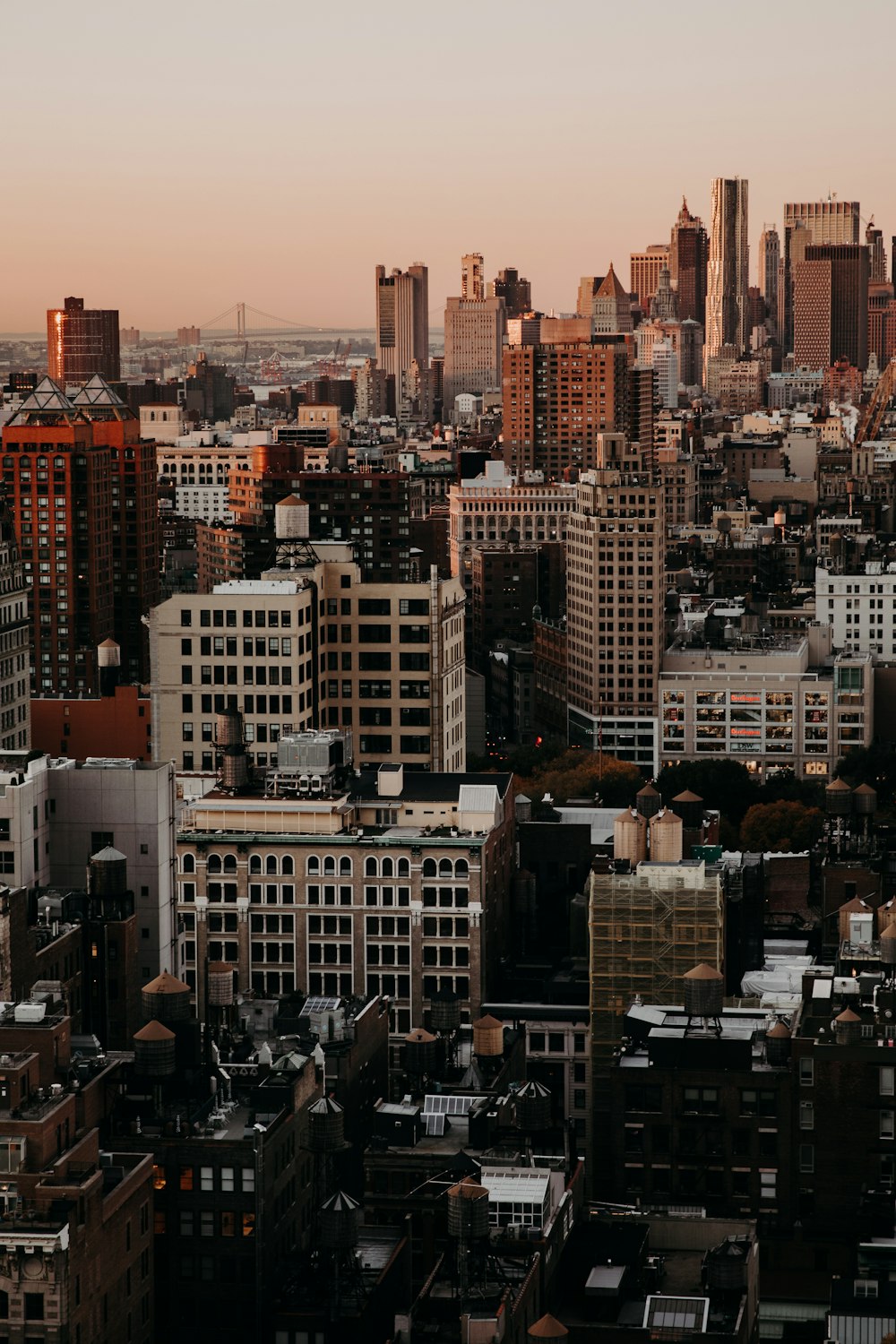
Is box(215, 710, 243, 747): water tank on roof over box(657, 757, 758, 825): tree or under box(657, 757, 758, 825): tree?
over

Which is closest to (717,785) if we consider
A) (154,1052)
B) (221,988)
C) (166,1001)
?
(221,988)

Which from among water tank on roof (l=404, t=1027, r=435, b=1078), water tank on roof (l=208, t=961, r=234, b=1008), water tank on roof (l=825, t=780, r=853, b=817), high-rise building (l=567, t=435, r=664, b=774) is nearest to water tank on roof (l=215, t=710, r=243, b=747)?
water tank on roof (l=208, t=961, r=234, b=1008)

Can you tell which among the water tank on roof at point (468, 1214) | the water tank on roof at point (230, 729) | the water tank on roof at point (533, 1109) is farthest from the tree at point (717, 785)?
the water tank on roof at point (468, 1214)

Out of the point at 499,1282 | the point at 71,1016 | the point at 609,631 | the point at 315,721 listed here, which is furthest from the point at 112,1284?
the point at 609,631

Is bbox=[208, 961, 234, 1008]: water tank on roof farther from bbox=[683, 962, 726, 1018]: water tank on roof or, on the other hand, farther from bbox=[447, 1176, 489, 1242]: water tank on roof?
bbox=[447, 1176, 489, 1242]: water tank on roof

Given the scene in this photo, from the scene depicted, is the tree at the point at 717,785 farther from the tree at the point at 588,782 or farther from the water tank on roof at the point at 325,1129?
the water tank on roof at the point at 325,1129

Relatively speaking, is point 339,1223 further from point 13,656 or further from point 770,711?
point 770,711

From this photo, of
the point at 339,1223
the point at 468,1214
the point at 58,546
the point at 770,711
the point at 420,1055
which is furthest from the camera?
the point at 58,546
